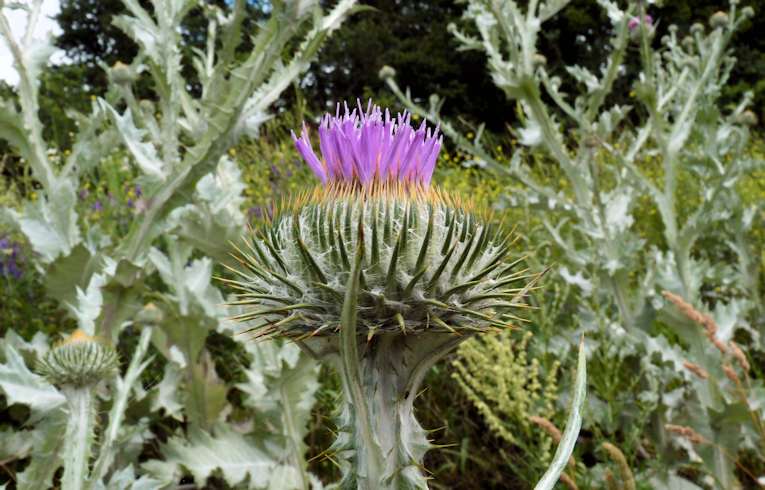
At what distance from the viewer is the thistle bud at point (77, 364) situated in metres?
1.79

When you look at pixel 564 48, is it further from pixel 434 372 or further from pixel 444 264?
pixel 444 264

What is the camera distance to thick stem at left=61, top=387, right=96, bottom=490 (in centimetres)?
172

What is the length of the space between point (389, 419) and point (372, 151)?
0.56 metres

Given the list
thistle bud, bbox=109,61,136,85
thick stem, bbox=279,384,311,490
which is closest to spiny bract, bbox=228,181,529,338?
thick stem, bbox=279,384,311,490

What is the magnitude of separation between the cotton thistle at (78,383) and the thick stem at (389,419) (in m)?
0.74

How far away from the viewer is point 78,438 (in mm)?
1765

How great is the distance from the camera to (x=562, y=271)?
3609 millimetres

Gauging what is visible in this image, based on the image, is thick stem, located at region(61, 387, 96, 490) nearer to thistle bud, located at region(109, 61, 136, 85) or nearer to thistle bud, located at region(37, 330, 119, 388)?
thistle bud, located at region(37, 330, 119, 388)

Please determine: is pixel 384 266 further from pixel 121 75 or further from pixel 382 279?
pixel 121 75

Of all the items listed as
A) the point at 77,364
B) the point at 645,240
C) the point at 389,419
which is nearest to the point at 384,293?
the point at 389,419

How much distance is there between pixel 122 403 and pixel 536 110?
2272 mm

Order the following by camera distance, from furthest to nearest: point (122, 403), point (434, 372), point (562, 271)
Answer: point (434, 372)
point (562, 271)
point (122, 403)

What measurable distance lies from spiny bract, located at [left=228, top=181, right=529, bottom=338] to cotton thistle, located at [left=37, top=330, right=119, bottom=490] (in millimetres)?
570

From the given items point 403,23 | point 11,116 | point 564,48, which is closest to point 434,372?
point 11,116
